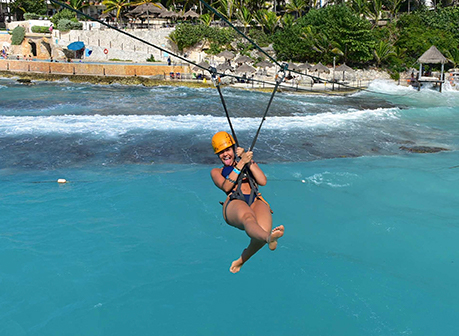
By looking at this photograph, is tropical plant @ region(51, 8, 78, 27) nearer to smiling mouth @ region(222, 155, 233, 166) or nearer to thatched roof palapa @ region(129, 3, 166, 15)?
thatched roof palapa @ region(129, 3, 166, 15)

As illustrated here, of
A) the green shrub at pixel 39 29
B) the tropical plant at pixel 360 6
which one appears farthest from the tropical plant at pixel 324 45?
the green shrub at pixel 39 29

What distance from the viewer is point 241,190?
596cm

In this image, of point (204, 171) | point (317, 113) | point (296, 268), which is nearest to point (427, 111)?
point (317, 113)

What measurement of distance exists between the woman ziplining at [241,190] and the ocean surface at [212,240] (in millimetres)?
1849

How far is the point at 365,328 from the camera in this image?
6.72 m

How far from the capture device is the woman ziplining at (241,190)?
18.1ft

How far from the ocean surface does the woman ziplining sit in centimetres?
185

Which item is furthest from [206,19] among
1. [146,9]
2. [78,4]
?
[78,4]

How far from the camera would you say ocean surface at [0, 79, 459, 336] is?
694 centimetres

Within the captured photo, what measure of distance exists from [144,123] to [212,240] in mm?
13050

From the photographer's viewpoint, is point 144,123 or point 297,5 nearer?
point 144,123

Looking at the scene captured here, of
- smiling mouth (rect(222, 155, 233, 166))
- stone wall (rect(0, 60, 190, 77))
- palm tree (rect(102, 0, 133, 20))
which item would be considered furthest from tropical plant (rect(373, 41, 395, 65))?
smiling mouth (rect(222, 155, 233, 166))

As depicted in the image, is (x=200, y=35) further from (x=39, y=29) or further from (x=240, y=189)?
(x=240, y=189)

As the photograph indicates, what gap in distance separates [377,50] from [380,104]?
44.7 ft
